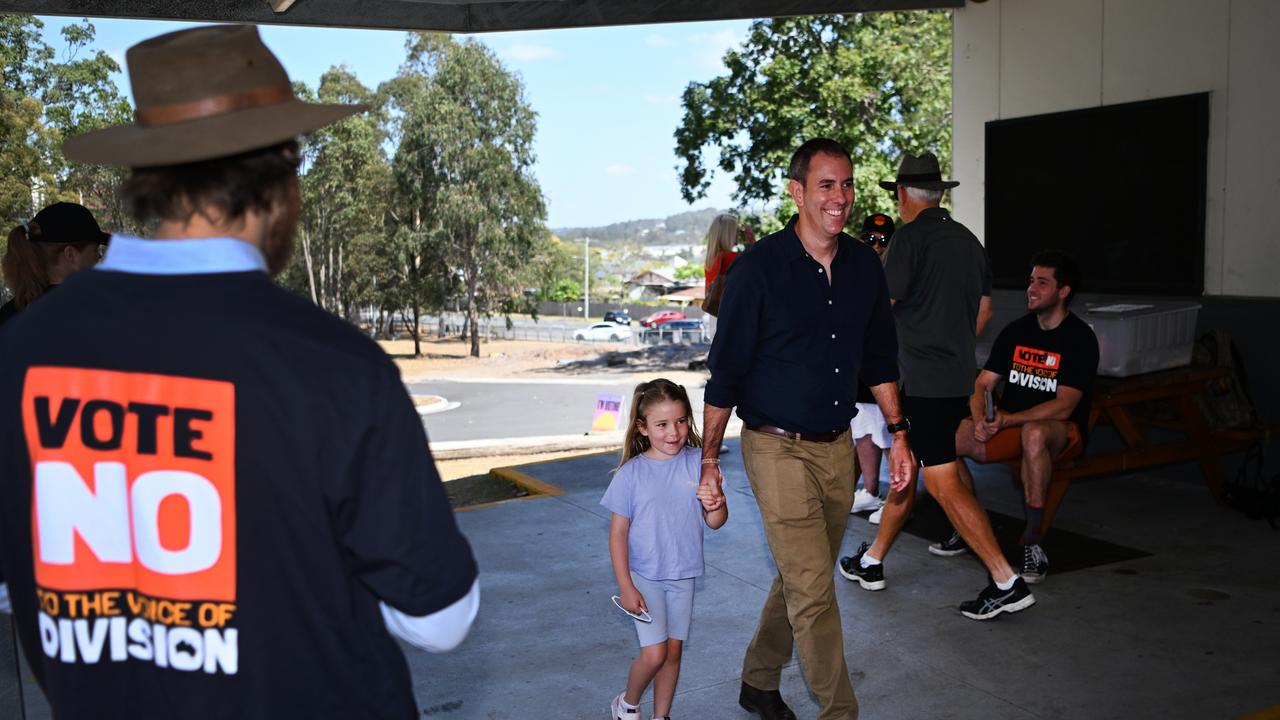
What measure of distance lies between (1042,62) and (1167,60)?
3.52ft

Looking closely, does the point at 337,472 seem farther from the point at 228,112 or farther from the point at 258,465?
the point at 228,112

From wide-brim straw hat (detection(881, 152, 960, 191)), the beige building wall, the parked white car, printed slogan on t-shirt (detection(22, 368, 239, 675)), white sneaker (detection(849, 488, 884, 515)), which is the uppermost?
the beige building wall

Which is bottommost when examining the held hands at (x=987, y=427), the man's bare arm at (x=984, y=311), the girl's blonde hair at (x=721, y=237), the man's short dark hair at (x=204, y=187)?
the held hands at (x=987, y=427)

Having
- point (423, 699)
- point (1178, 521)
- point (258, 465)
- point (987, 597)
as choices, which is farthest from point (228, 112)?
point (1178, 521)

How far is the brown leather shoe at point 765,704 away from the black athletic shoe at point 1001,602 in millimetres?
1389

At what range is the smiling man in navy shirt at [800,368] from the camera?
395 centimetres

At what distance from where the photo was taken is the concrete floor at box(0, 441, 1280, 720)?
4.38m

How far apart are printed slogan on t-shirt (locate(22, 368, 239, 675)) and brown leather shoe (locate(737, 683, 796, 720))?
293 centimetres

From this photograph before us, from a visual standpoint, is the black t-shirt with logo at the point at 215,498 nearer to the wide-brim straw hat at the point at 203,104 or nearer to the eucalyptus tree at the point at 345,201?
the wide-brim straw hat at the point at 203,104

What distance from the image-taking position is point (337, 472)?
157 cm

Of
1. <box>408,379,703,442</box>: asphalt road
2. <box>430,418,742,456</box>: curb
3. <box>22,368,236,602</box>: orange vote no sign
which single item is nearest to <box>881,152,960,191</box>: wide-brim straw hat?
<box>22,368,236,602</box>: orange vote no sign

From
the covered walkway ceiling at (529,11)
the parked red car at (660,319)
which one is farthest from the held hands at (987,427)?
the parked red car at (660,319)

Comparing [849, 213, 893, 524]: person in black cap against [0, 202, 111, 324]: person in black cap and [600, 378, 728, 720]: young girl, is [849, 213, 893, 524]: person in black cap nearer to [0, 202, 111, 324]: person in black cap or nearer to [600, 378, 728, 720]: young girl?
[600, 378, 728, 720]: young girl

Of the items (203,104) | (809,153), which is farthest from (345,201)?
(203,104)
